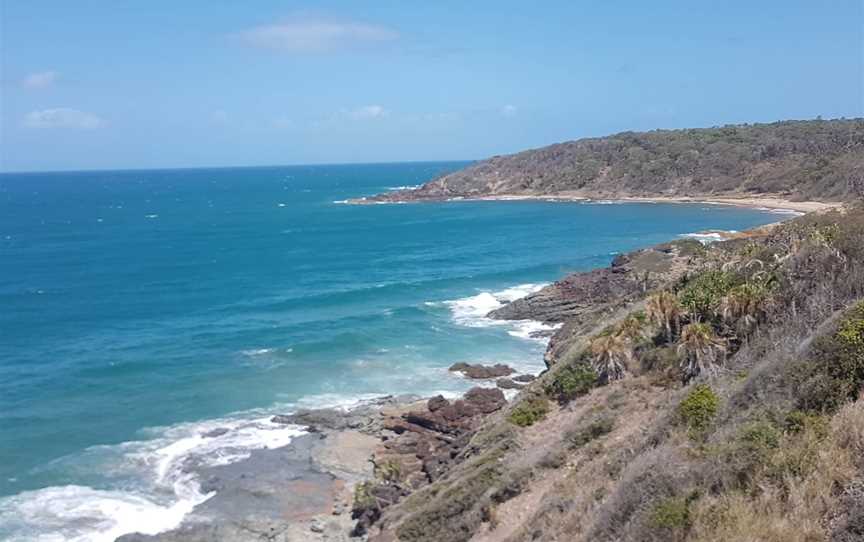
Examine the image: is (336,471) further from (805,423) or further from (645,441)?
(805,423)

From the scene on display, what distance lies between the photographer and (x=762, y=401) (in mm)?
14047

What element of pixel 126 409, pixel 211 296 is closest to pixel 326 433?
pixel 126 409

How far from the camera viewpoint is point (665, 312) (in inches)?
993

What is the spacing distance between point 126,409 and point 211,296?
26964 mm

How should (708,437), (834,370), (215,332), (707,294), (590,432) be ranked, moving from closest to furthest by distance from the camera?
1. (834,370)
2. (708,437)
3. (590,432)
4. (707,294)
5. (215,332)

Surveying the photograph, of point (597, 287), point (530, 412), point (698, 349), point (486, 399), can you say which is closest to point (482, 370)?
point (486, 399)

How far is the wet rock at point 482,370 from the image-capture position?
138ft

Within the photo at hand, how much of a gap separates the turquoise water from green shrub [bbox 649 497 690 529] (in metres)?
21.8

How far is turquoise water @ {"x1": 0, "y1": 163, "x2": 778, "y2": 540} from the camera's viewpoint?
32375 mm

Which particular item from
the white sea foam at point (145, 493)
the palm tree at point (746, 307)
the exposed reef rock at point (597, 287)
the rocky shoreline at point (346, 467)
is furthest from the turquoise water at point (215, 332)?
the palm tree at point (746, 307)

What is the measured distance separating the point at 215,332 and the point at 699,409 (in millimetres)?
42481

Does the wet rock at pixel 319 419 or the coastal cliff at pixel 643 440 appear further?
the wet rock at pixel 319 419

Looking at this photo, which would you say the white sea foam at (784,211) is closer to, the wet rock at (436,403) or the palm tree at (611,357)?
the wet rock at (436,403)

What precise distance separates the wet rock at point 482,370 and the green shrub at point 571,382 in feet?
48.8
